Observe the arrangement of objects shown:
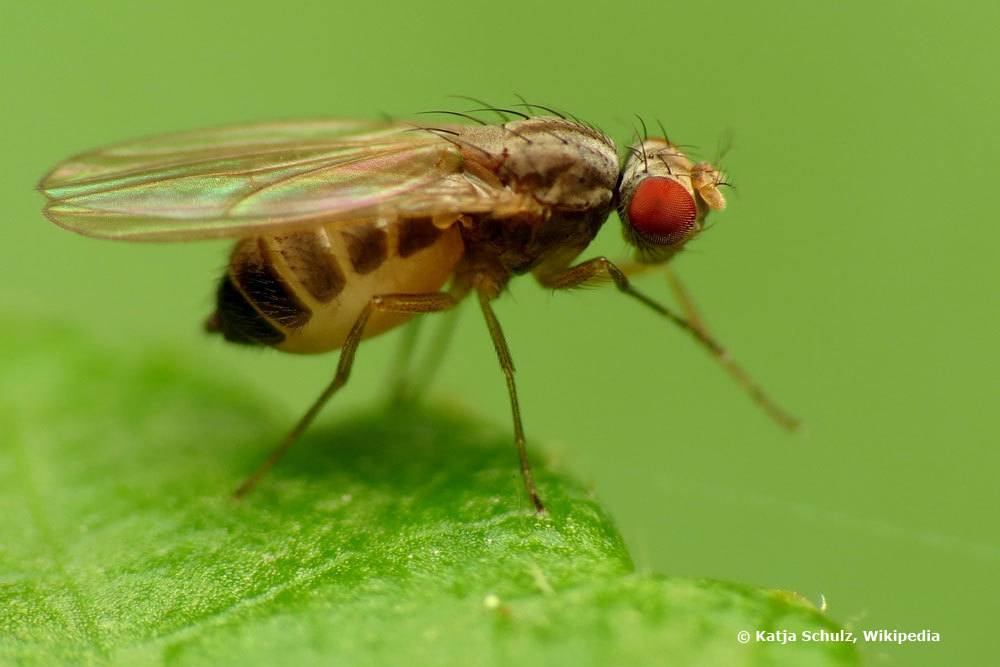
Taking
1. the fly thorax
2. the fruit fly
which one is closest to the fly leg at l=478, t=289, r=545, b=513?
the fruit fly

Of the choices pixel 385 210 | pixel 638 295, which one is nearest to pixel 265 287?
pixel 385 210

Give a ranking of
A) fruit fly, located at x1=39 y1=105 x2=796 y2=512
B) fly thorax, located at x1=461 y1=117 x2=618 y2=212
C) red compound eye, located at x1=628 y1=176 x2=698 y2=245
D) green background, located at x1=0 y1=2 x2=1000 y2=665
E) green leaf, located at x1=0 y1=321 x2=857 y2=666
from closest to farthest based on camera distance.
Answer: green leaf, located at x1=0 y1=321 x2=857 y2=666
fruit fly, located at x1=39 y1=105 x2=796 y2=512
fly thorax, located at x1=461 y1=117 x2=618 y2=212
red compound eye, located at x1=628 y1=176 x2=698 y2=245
green background, located at x1=0 y1=2 x2=1000 y2=665

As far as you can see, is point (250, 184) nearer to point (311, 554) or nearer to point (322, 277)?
point (322, 277)

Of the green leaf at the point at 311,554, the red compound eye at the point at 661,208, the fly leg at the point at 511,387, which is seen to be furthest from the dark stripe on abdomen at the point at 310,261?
the red compound eye at the point at 661,208

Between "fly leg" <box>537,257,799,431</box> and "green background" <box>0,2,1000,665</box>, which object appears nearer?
"fly leg" <box>537,257,799,431</box>

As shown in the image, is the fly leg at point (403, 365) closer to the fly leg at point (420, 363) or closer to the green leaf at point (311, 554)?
the fly leg at point (420, 363)

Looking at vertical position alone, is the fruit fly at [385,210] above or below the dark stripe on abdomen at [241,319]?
above

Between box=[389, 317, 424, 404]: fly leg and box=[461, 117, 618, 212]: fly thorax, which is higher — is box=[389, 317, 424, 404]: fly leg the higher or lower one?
the lower one

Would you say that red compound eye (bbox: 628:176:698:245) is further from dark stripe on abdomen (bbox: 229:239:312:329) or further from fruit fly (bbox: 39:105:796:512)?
dark stripe on abdomen (bbox: 229:239:312:329)

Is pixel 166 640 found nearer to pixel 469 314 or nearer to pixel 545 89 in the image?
pixel 469 314
